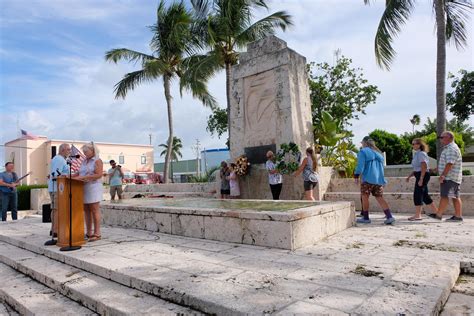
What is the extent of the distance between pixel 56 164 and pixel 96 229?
1.33 metres

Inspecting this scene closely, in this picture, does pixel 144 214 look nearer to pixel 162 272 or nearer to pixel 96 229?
pixel 96 229

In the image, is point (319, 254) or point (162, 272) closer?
point (162, 272)

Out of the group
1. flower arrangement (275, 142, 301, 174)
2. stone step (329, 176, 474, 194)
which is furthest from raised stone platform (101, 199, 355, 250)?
stone step (329, 176, 474, 194)

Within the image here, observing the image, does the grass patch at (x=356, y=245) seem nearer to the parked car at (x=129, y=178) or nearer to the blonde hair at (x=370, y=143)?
the blonde hair at (x=370, y=143)

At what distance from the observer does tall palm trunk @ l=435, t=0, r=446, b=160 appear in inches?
395

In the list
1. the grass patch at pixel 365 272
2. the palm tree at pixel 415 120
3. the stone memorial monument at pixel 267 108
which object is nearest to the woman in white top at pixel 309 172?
the stone memorial monument at pixel 267 108

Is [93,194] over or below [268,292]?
over

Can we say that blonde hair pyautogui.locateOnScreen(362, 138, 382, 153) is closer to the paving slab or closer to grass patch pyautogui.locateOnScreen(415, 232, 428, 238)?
the paving slab

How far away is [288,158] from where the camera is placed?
8.12m

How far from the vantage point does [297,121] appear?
8.44 meters

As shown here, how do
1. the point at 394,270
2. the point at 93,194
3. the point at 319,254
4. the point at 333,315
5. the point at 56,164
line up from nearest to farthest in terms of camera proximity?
the point at 333,315, the point at 394,270, the point at 319,254, the point at 93,194, the point at 56,164

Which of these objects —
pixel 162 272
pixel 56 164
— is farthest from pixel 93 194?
pixel 162 272

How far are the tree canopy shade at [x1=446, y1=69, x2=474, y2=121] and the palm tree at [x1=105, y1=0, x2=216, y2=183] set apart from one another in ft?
61.7

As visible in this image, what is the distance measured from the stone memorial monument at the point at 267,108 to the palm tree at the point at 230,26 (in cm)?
644
